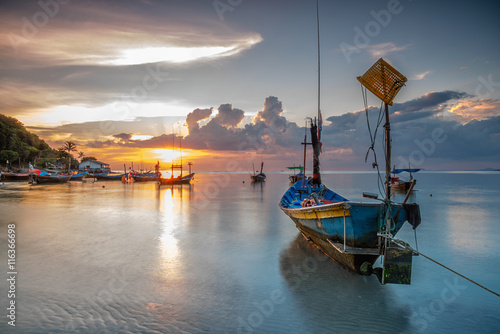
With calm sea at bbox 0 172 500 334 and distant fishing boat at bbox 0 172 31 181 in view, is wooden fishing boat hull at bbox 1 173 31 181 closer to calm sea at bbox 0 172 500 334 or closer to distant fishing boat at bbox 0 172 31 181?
distant fishing boat at bbox 0 172 31 181

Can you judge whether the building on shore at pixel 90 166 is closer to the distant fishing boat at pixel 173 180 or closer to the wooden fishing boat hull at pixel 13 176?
the wooden fishing boat hull at pixel 13 176

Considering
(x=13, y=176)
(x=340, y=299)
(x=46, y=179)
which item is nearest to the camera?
(x=340, y=299)

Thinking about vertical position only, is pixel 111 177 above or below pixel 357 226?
below

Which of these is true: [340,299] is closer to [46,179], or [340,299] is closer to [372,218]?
[372,218]

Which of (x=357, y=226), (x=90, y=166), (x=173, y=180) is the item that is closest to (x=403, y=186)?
(x=357, y=226)

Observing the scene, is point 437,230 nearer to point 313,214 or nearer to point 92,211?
point 313,214

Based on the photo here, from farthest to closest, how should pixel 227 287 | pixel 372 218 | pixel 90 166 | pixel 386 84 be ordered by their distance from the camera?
pixel 90 166
pixel 227 287
pixel 372 218
pixel 386 84

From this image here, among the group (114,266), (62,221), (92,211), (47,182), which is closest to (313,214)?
(114,266)

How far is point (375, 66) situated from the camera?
25.6ft

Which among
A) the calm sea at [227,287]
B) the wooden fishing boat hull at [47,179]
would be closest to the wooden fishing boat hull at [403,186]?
the calm sea at [227,287]

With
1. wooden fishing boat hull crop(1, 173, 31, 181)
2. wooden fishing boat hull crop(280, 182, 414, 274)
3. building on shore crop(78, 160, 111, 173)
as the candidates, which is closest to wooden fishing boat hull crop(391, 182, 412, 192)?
wooden fishing boat hull crop(280, 182, 414, 274)

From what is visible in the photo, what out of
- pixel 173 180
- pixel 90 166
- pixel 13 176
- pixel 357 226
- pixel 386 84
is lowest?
pixel 173 180

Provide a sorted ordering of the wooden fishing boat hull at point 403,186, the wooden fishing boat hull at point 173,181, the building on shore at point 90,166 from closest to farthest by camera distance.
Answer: the wooden fishing boat hull at point 403,186 < the wooden fishing boat hull at point 173,181 < the building on shore at point 90,166

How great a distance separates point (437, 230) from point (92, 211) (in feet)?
84.9
